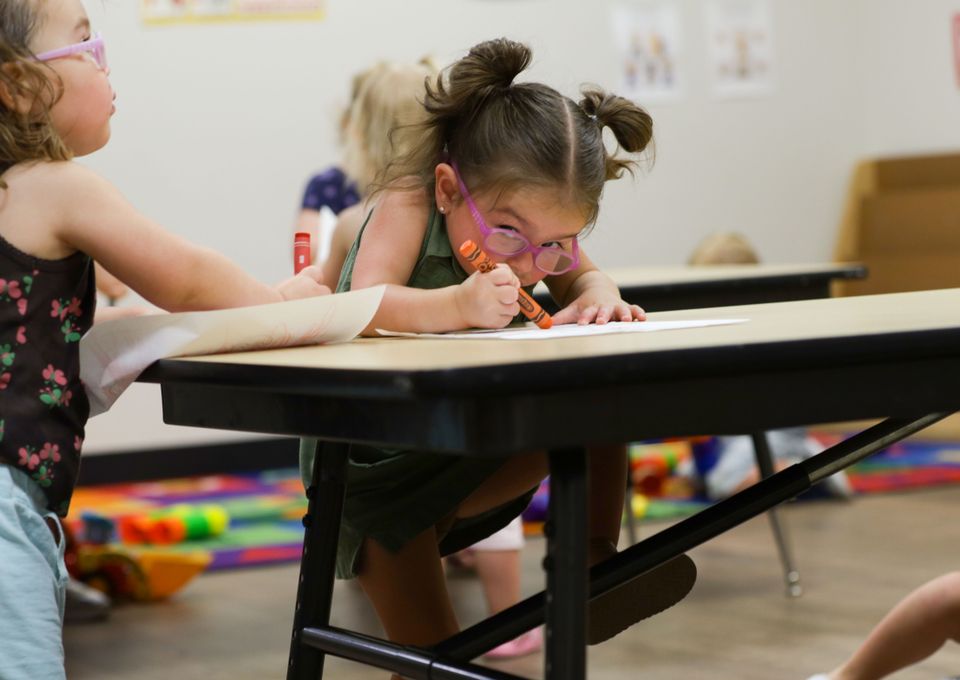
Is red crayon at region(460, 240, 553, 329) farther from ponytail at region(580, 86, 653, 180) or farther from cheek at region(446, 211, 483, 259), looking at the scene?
ponytail at region(580, 86, 653, 180)

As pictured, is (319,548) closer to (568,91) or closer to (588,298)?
(588,298)

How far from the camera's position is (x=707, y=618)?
2.40 m

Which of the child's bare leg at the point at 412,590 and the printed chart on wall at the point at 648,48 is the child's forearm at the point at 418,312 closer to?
the child's bare leg at the point at 412,590

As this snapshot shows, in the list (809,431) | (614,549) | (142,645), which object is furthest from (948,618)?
(809,431)

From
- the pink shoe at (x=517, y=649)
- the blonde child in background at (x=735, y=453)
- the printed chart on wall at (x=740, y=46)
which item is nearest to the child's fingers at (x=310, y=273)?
the pink shoe at (x=517, y=649)

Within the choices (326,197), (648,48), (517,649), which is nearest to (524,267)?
(517,649)

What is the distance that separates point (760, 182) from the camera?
5133mm

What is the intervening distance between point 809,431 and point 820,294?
226 centimetres

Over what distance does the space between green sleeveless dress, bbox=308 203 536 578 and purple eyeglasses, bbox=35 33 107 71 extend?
1.14 feet

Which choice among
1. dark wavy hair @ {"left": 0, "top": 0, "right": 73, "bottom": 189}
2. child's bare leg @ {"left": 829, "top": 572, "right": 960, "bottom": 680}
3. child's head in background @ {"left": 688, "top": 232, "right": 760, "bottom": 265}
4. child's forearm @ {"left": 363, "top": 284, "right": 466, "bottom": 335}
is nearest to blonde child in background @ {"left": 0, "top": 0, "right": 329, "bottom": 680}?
dark wavy hair @ {"left": 0, "top": 0, "right": 73, "bottom": 189}

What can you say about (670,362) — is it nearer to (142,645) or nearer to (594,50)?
(142,645)

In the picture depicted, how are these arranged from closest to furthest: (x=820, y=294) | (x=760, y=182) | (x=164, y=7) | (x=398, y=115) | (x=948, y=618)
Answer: (x=948, y=618) < (x=820, y=294) < (x=398, y=115) < (x=164, y=7) < (x=760, y=182)

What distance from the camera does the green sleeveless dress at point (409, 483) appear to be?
4.42ft

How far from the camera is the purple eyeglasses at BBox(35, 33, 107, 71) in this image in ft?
4.09
